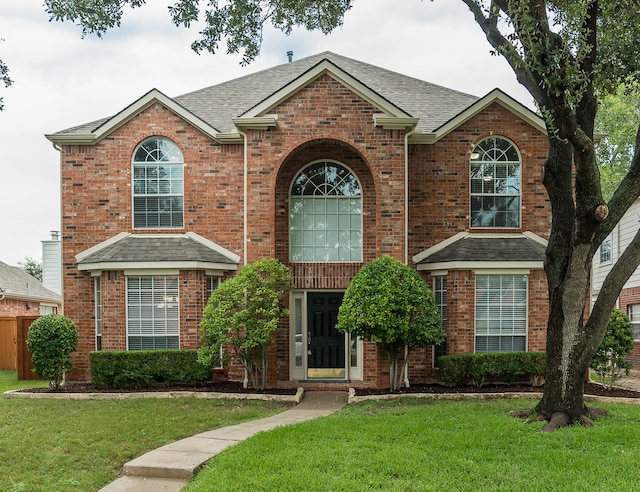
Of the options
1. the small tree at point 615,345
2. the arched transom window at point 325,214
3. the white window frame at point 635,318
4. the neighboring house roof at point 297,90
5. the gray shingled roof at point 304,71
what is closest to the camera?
the small tree at point 615,345

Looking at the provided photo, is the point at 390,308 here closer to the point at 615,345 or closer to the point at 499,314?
the point at 499,314

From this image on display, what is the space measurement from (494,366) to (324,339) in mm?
3950

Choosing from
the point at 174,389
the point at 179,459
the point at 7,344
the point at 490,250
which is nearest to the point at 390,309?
the point at 490,250

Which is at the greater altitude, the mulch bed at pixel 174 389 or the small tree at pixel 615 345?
the small tree at pixel 615 345

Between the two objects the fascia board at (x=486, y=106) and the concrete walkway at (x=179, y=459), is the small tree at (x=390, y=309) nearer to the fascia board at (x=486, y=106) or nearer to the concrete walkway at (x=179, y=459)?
the concrete walkway at (x=179, y=459)

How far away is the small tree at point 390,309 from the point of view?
11023 mm

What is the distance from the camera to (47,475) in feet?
20.8

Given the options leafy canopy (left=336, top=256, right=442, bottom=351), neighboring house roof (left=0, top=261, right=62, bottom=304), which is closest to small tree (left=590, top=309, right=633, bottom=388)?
leafy canopy (left=336, top=256, right=442, bottom=351)

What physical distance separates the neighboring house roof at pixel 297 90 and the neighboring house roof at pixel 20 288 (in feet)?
47.9

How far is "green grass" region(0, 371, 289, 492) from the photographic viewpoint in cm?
638

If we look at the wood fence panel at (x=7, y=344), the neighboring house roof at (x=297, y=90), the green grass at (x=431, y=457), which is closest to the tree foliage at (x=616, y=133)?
the neighboring house roof at (x=297, y=90)

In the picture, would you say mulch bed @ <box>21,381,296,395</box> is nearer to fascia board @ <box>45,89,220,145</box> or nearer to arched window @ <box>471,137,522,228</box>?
fascia board @ <box>45,89,220,145</box>

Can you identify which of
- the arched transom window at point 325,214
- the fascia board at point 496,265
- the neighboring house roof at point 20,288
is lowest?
the neighboring house roof at point 20,288

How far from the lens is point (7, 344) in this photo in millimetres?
18859
